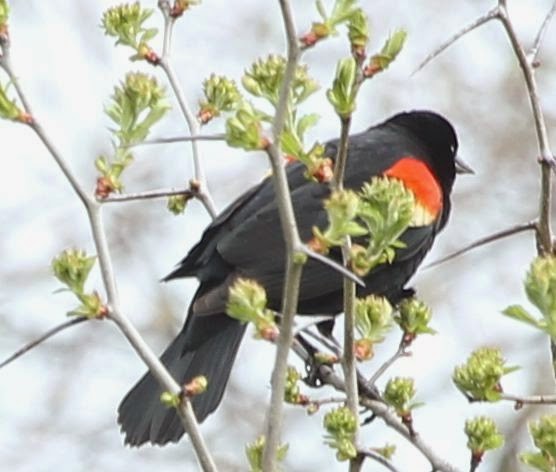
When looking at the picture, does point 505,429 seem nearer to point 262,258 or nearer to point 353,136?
point 353,136

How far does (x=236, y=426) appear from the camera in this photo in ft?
19.5

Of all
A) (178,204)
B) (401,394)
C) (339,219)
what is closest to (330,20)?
(339,219)

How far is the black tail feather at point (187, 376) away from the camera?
3354 mm

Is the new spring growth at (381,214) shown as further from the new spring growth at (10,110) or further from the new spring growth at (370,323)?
the new spring growth at (10,110)

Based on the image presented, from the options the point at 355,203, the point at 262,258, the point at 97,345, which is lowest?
the point at 355,203

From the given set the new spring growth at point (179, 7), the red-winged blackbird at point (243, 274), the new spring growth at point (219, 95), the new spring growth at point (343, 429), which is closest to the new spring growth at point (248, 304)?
the new spring growth at point (343, 429)

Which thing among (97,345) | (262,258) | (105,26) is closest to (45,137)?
(105,26)

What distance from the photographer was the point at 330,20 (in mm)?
1875

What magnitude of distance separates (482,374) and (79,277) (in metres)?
0.59

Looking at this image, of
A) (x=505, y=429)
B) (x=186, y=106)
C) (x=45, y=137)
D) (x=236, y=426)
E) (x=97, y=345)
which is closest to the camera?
(x=45, y=137)

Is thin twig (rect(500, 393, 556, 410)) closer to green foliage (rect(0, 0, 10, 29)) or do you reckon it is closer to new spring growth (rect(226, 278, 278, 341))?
new spring growth (rect(226, 278, 278, 341))

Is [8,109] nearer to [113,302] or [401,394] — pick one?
[113,302]

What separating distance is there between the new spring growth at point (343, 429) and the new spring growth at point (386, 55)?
1.56 feet

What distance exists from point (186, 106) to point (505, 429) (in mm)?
2985
